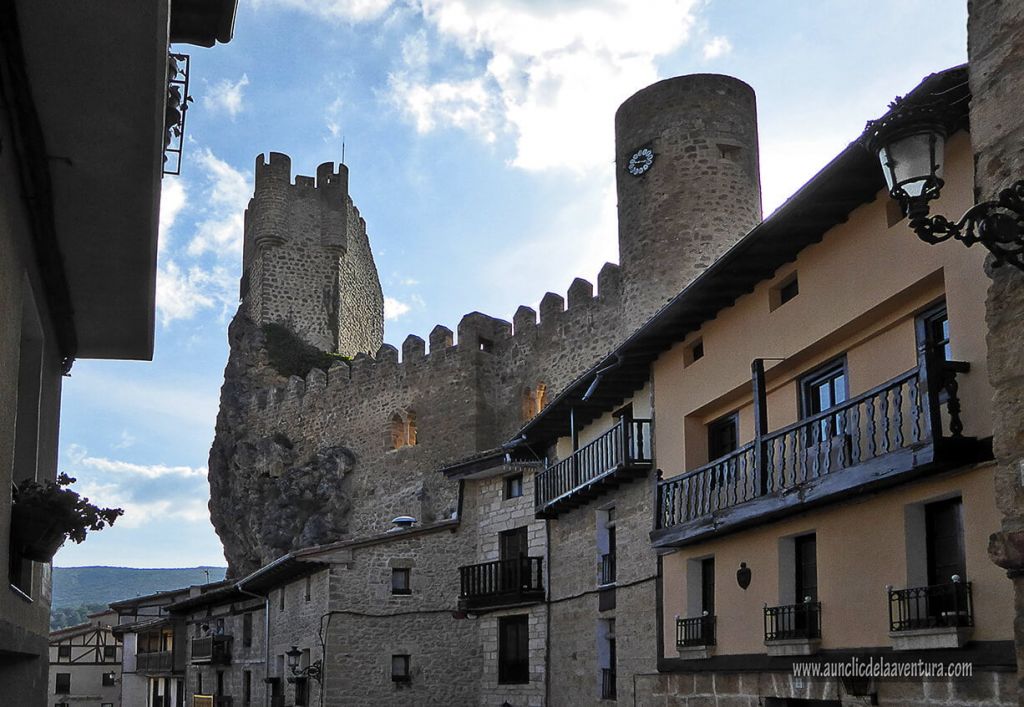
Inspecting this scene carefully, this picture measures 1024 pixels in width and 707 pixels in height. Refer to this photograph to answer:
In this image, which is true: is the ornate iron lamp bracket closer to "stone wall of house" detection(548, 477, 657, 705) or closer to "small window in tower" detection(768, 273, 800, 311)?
"small window in tower" detection(768, 273, 800, 311)

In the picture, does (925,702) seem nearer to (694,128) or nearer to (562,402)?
(562,402)

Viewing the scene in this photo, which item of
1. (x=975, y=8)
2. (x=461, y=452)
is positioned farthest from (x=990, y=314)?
(x=461, y=452)

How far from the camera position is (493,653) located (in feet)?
81.0

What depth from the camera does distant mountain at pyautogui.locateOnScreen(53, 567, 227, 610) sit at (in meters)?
169

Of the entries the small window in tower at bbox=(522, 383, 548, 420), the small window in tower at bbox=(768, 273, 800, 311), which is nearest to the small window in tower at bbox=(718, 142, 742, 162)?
the small window in tower at bbox=(522, 383, 548, 420)

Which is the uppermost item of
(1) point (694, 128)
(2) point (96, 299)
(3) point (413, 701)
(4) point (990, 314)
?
(1) point (694, 128)

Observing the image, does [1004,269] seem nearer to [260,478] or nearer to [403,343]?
[403,343]

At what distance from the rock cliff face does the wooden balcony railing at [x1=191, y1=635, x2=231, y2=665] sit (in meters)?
6.75

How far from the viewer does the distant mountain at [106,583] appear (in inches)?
6663

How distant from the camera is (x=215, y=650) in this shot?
1389 inches

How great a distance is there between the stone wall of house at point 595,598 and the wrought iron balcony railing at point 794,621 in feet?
12.9

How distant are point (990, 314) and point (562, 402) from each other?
14.8 m

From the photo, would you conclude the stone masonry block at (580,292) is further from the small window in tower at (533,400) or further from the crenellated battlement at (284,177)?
the crenellated battlement at (284,177)

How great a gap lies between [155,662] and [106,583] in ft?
479
